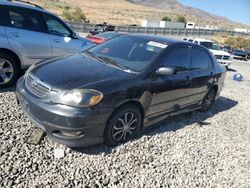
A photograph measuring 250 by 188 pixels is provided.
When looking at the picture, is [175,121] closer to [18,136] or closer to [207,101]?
[207,101]

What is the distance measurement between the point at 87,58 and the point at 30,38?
1923mm

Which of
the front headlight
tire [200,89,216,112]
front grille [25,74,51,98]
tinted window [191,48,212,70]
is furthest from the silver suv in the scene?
tire [200,89,216,112]

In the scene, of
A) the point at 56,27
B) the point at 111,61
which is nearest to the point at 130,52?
the point at 111,61

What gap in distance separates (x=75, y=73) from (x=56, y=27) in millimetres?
3031

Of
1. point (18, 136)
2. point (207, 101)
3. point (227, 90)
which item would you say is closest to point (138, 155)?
point (18, 136)

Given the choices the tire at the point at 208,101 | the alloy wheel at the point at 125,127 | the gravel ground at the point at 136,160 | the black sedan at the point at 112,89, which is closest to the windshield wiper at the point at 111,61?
the black sedan at the point at 112,89

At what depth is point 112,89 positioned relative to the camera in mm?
4289

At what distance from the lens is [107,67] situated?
484 centimetres

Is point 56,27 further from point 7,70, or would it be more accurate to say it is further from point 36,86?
point 36,86

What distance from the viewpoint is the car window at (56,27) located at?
6902mm

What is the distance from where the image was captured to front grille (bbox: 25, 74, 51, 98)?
4168mm

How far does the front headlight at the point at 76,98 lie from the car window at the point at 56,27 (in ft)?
11.0

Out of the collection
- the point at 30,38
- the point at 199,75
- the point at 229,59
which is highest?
the point at 30,38

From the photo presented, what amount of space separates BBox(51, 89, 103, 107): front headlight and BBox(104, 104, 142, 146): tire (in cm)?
46
